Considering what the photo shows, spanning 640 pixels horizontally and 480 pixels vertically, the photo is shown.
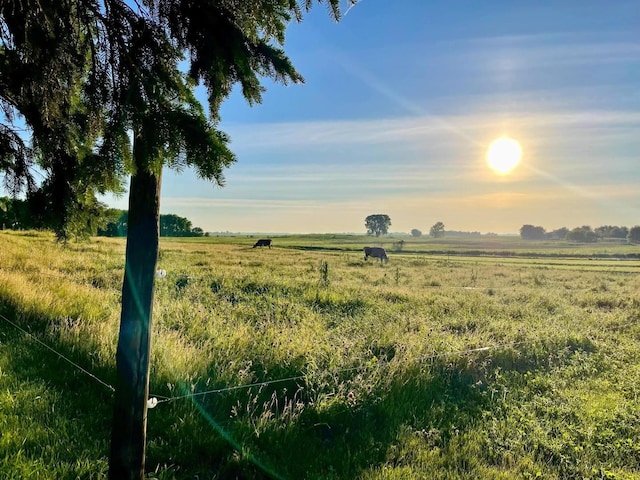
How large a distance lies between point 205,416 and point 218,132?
2.87 meters

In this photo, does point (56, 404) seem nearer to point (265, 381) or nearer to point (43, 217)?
point (265, 381)

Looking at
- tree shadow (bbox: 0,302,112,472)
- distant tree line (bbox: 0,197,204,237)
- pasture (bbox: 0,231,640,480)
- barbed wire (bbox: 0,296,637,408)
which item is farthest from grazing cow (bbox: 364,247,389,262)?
tree shadow (bbox: 0,302,112,472)

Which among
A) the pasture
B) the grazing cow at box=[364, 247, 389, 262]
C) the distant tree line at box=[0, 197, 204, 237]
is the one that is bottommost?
the pasture

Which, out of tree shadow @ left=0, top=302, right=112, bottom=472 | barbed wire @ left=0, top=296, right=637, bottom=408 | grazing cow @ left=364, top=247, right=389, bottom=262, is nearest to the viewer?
tree shadow @ left=0, top=302, right=112, bottom=472

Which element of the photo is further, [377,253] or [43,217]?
[377,253]

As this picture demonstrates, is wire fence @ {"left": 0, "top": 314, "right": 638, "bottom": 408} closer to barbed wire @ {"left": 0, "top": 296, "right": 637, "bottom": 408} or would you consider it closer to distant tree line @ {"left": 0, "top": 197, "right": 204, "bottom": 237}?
barbed wire @ {"left": 0, "top": 296, "right": 637, "bottom": 408}

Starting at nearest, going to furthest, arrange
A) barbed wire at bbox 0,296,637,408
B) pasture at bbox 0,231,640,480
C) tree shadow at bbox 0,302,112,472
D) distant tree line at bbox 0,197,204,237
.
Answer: tree shadow at bbox 0,302,112,472 → pasture at bbox 0,231,640,480 → barbed wire at bbox 0,296,637,408 → distant tree line at bbox 0,197,204,237

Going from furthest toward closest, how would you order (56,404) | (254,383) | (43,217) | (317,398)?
1. (43,217)
2. (254,383)
3. (317,398)
4. (56,404)

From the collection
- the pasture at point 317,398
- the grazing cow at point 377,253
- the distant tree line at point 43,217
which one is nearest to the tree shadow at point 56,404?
the pasture at point 317,398

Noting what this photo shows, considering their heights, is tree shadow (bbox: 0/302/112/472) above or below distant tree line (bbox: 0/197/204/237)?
below

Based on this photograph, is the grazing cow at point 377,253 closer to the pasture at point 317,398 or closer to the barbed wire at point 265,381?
the pasture at point 317,398

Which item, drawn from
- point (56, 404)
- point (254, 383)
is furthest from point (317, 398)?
point (56, 404)

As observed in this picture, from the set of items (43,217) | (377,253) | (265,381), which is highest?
(43,217)

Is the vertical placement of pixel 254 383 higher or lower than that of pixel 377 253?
lower
